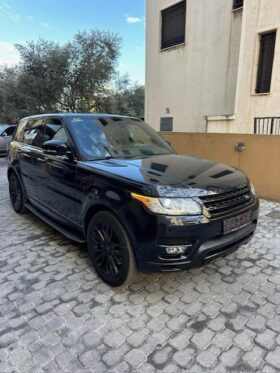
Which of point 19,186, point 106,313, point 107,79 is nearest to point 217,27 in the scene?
point 107,79

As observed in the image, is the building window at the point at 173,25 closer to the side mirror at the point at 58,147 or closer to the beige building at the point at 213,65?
the beige building at the point at 213,65

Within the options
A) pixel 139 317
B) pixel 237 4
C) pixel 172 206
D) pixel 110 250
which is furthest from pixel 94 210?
pixel 237 4

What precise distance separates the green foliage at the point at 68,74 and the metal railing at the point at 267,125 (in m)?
10.6

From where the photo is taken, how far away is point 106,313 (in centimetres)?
238

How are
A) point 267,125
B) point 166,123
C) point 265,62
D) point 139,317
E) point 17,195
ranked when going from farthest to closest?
A: 1. point 166,123
2. point 265,62
3. point 267,125
4. point 17,195
5. point 139,317

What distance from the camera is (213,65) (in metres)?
10.3

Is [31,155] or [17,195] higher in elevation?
[31,155]

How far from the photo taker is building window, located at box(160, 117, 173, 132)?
12203mm

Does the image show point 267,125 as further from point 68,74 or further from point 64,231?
point 68,74

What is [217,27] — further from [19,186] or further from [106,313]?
[106,313]

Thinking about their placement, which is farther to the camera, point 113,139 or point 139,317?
point 113,139

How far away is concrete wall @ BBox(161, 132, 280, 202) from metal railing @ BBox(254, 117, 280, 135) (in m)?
2.72

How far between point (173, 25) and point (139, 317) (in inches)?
489

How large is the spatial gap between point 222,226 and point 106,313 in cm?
125
